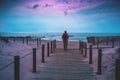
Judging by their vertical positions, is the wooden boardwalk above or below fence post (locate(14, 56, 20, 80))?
below

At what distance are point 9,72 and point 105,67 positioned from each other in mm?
4892

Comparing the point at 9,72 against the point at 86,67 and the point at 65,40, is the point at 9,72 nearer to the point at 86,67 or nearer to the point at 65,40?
the point at 86,67

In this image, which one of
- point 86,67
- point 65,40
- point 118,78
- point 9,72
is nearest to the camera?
point 118,78

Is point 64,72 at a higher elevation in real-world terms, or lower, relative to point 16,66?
lower

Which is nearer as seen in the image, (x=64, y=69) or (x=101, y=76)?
(x=101, y=76)

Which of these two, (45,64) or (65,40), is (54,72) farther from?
(65,40)

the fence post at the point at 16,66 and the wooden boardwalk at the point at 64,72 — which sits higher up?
the fence post at the point at 16,66

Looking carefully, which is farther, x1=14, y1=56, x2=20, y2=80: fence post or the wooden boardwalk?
the wooden boardwalk

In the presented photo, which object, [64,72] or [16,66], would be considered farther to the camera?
[64,72]

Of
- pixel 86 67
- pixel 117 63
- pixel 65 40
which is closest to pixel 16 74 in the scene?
pixel 117 63

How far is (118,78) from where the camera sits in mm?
8188

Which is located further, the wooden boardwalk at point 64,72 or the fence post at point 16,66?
the wooden boardwalk at point 64,72

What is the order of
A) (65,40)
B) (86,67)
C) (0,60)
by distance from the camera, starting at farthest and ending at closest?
(65,40)
(0,60)
(86,67)

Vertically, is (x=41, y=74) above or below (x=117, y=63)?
below
